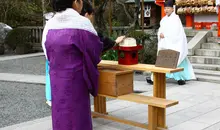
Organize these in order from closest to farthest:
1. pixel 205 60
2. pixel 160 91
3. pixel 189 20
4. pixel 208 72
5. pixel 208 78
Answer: pixel 160 91 → pixel 208 78 → pixel 208 72 → pixel 205 60 → pixel 189 20

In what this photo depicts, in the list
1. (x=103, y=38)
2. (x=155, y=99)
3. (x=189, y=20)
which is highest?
(x=189, y=20)

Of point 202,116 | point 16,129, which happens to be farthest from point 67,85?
point 202,116

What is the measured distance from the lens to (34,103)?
7059 millimetres

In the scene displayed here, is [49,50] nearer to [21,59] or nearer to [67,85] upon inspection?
[67,85]

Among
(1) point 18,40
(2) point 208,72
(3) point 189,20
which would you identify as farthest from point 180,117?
(1) point 18,40

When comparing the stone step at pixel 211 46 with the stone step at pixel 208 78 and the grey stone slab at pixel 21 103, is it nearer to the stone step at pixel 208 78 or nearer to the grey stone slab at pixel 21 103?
the stone step at pixel 208 78

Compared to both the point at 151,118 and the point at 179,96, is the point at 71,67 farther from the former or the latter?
the point at 179,96

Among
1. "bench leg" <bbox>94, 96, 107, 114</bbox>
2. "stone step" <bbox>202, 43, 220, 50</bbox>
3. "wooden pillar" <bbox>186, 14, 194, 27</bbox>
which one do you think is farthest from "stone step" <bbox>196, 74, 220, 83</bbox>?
"wooden pillar" <bbox>186, 14, 194, 27</bbox>

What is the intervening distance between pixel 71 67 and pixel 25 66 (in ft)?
28.4

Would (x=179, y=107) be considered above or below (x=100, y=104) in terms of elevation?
below

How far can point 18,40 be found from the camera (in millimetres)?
15836

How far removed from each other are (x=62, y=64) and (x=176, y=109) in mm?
2892

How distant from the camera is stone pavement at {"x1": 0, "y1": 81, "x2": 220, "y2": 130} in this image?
528cm

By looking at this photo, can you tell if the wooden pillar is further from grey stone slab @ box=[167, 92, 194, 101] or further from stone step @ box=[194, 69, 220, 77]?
grey stone slab @ box=[167, 92, 194, 101]
